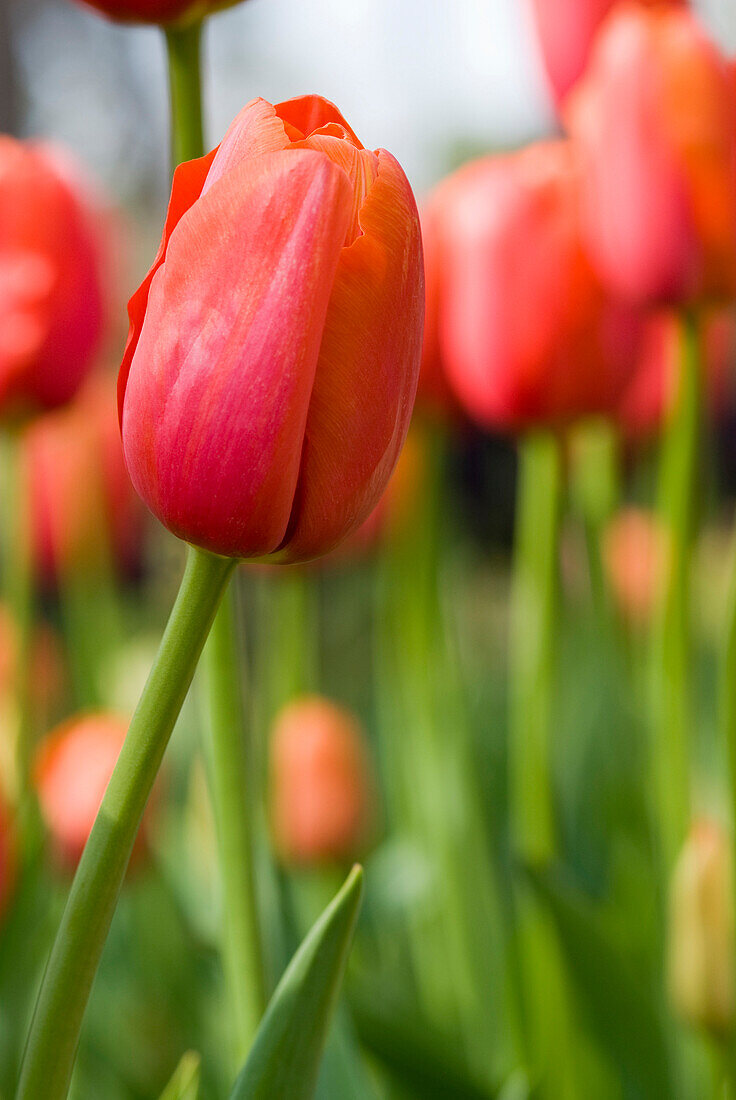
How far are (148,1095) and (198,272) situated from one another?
17.7 inches

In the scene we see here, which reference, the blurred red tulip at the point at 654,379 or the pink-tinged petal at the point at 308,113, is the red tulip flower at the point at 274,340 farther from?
the blurred red tulip at the point at 654,379

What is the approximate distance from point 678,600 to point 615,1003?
177 mm

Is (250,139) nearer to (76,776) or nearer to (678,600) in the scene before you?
(678,600)

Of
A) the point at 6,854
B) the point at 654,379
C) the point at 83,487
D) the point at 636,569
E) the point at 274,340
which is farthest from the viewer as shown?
the point at 636,569

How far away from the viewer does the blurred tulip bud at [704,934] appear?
0.44 meters

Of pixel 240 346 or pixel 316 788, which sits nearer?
pixel 240 346

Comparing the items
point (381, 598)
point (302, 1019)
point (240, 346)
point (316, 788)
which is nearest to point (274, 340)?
point (240, 346)

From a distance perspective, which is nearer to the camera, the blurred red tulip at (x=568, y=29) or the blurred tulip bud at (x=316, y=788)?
the blurred red tulip at (x=568, y=29)

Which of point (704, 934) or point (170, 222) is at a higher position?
point (170, 222)

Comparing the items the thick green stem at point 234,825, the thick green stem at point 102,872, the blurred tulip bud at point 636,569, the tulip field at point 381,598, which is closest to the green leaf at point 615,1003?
the tulip field at point 381,598

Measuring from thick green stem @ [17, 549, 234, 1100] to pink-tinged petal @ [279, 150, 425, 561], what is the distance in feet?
0.10

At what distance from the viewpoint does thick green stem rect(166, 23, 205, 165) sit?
289mm

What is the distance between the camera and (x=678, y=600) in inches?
18.1

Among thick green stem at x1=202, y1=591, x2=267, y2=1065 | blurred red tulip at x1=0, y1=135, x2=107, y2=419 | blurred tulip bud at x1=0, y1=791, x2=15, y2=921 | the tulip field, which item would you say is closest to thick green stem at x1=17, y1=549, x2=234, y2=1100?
the tulip field
